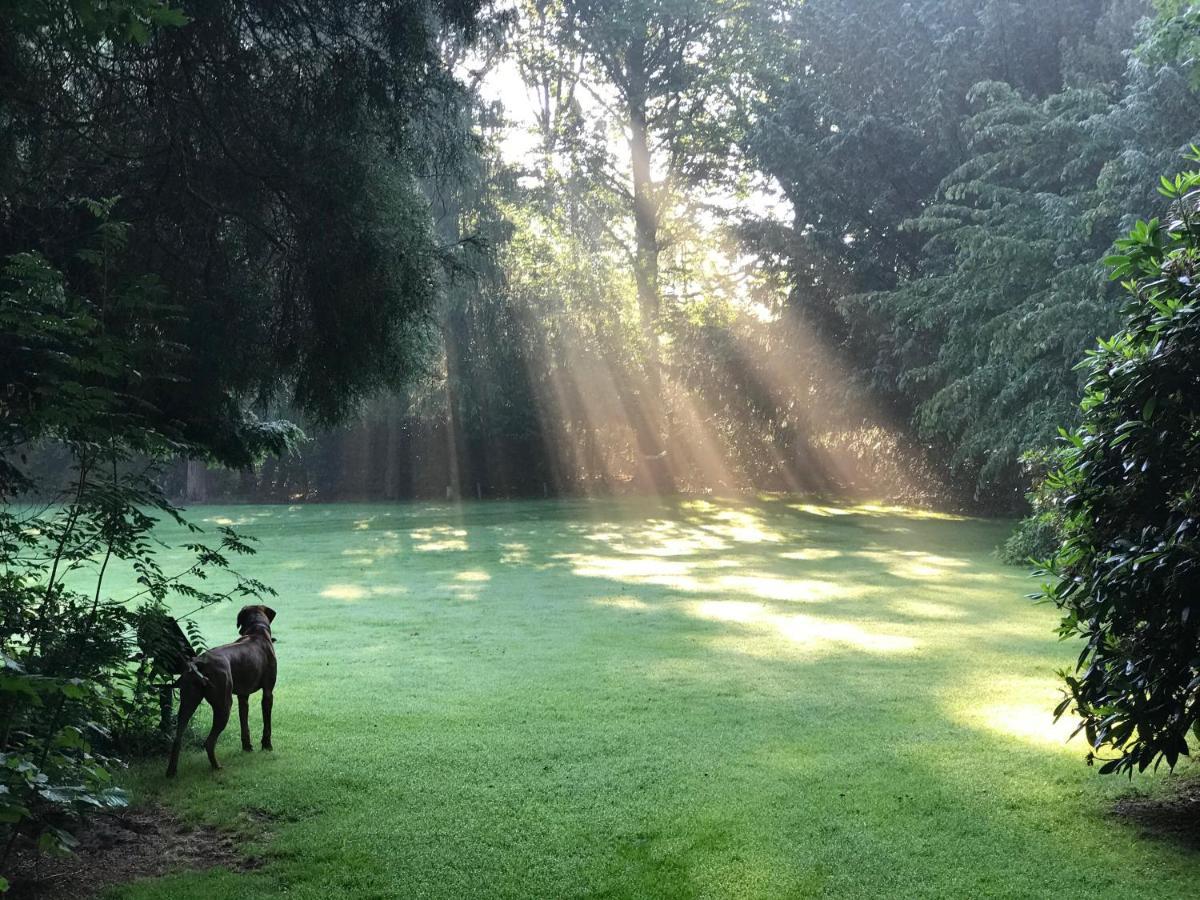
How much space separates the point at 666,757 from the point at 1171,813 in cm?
243

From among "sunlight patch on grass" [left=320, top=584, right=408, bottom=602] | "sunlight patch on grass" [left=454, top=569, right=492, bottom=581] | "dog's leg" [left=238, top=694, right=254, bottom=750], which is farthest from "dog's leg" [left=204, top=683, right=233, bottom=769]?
Result: "sunlight patch on grass" [left=454, top=569, right=492, bottom=581]

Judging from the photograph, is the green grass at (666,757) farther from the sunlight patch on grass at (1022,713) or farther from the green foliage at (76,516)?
the green foliage at (76,516)

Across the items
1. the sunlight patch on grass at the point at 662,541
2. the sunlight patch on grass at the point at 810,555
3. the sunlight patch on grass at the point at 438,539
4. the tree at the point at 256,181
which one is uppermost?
the tree at the point at 256,181

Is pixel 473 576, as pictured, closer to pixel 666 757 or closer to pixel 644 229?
pixel 666 757

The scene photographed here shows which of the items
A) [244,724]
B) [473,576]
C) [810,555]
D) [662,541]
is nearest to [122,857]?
[244,724]

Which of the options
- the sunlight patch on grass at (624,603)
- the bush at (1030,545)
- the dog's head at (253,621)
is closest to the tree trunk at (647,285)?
the bush at (1030,545)

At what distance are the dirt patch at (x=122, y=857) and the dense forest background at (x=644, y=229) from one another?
2089 mm

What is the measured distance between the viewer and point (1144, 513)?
4.12 metres

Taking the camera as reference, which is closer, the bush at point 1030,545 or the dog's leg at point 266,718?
the dog's leg at point 266,718

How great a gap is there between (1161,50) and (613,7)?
2092cm

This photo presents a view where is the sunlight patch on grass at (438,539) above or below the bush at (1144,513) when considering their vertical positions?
below

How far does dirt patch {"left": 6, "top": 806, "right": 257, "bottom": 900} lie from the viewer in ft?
12.4

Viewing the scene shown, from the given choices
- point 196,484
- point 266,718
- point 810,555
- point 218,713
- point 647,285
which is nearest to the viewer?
point 218,713

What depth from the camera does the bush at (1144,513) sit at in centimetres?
384
